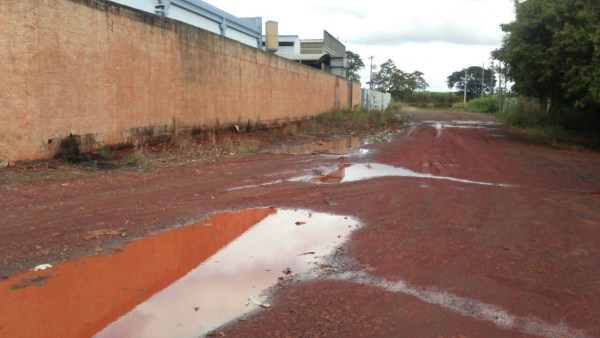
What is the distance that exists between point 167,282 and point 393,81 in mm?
81383

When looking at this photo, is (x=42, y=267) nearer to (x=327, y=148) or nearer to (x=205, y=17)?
(x=327, y=148)

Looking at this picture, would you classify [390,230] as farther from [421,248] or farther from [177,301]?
[177,301]

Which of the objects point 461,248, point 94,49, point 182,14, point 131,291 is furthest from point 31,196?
point 182,14

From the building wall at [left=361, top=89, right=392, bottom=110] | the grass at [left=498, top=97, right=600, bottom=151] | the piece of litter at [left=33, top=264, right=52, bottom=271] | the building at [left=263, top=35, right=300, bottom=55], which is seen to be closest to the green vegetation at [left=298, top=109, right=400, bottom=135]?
the grass at [left=498, top=97, right=600, bottom=151]

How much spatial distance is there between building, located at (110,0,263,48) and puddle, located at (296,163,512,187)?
11664 mm

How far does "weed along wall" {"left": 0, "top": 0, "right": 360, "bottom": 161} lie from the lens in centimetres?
909

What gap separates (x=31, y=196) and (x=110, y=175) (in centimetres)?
207

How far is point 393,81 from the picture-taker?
82812mm

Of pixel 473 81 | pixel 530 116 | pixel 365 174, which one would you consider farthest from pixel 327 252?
pixel 473 81

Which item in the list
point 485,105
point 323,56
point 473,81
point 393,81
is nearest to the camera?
point 323,56

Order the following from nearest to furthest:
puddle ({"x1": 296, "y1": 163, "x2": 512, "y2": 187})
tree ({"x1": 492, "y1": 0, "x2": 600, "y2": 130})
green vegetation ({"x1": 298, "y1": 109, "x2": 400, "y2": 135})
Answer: puddle ({"x1": 296, "y1": 163, "x2": 512, "y2": 187})
tree ({"x1": 492, "y1": 0, "x2": 600, "y2": 130})
green vegetation ({"x1": 298, "y1": 109, "x2": 400, "y2": 135})

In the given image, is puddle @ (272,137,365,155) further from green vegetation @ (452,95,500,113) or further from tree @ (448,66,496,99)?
tree @ (448,66,496,99)

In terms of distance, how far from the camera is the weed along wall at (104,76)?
29.8 feet

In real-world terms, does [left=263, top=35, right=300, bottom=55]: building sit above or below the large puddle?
above
